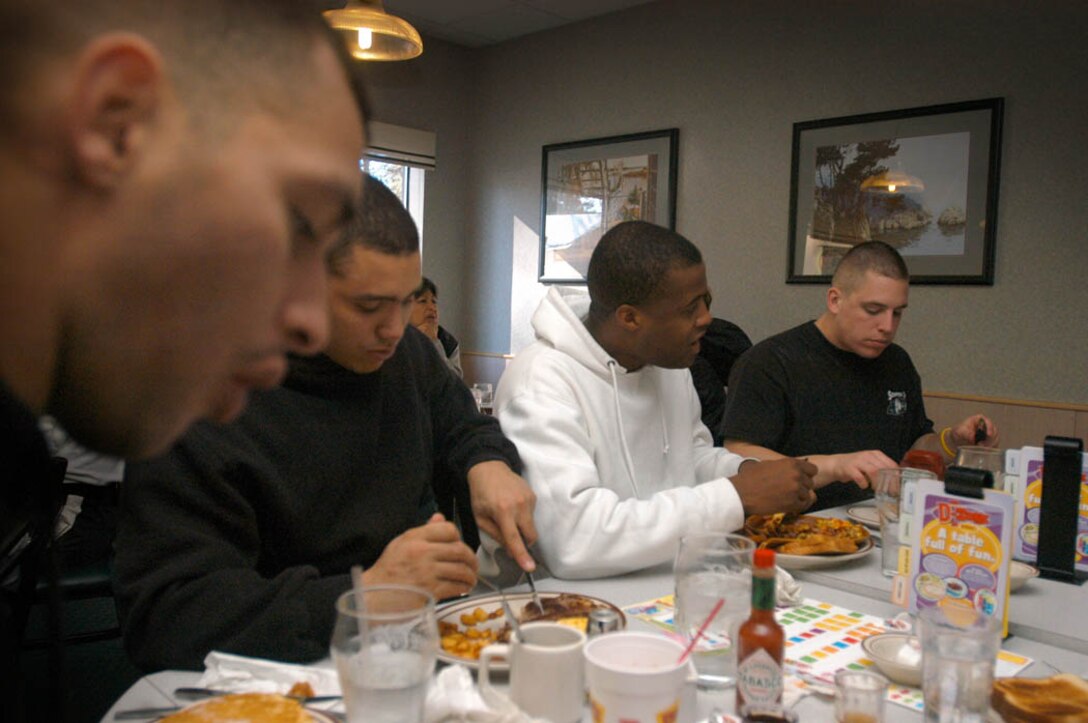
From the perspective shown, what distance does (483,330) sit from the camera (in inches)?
219

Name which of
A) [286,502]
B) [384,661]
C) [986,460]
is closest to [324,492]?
[286,502]

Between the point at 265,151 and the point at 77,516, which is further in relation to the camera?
the point at 77,516

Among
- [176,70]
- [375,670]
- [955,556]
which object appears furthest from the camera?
[955,556]

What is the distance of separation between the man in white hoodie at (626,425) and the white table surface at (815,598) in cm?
4

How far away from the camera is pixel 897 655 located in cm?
108

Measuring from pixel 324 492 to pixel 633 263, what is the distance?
0.86 m

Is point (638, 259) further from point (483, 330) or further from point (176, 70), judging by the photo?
point (483, 330)

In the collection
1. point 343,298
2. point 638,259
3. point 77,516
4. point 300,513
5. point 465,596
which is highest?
point 638,259

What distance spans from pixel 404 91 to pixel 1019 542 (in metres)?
4.43

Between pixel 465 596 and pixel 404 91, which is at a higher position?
pixel 404 91

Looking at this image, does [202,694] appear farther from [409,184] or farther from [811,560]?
[409,184]

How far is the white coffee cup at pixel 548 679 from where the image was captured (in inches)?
34.0

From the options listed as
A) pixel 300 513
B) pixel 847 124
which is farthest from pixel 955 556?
pixel 847 124

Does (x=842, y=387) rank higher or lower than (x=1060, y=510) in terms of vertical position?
higher
